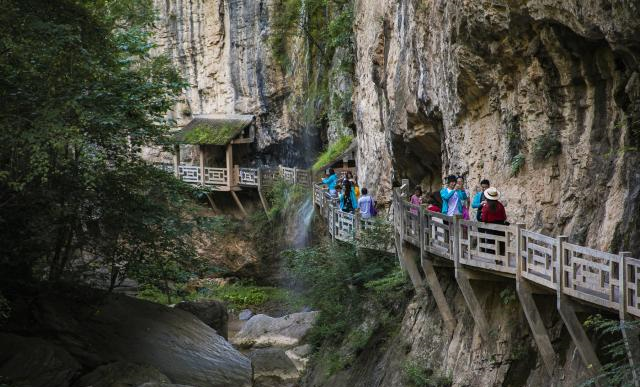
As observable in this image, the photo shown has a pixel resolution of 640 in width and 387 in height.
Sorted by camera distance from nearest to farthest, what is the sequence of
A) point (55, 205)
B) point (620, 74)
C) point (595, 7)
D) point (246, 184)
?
point (595, 7)
point (620, 74)
point (55, 205)
point (246, 184)

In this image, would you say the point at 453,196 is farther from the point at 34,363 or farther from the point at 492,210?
the point at 34,363

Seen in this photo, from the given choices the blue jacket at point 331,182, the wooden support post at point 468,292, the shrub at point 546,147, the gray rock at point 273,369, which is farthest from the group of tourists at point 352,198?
the shrub at point 546,147

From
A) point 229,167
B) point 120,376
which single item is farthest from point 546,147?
point 229,167

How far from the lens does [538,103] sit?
16.0m

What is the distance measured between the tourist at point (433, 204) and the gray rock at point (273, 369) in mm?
9691

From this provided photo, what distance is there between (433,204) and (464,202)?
163 centimetres

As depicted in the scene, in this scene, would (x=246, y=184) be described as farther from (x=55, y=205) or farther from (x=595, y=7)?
(x=595, y=7)

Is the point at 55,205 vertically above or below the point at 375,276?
above

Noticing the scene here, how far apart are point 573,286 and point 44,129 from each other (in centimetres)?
941

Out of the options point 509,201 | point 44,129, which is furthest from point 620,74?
point 44,129

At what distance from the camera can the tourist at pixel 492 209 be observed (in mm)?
14609

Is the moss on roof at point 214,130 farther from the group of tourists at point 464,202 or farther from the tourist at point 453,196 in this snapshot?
the tourist at point 453,196

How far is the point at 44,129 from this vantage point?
52.2 feet

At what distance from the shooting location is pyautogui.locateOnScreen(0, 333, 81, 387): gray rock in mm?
17453
